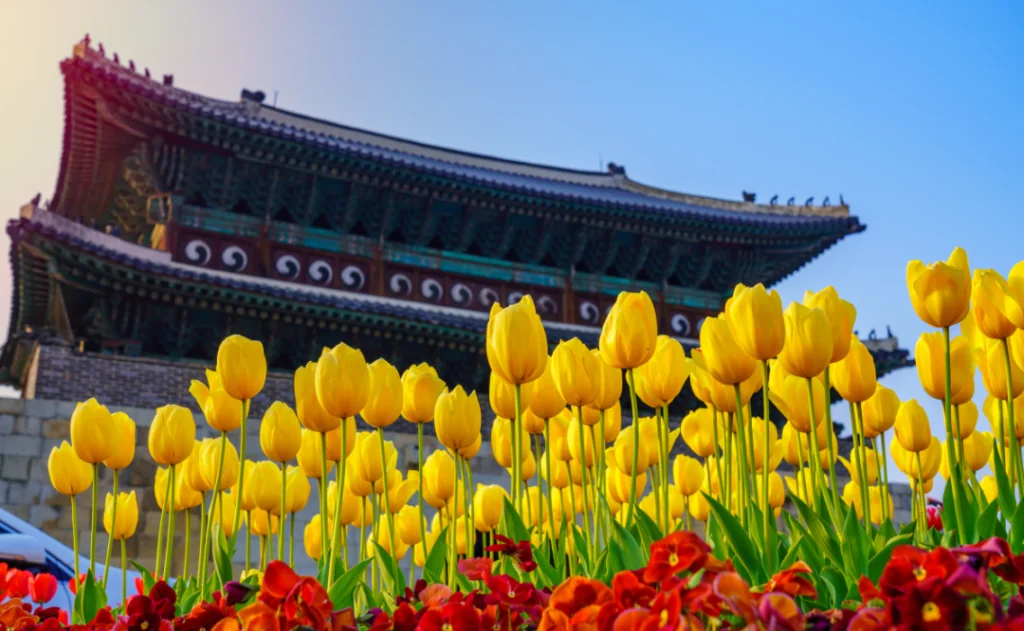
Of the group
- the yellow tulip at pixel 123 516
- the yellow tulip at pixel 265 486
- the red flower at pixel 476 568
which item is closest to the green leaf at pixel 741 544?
the red flower at pixel 476 568

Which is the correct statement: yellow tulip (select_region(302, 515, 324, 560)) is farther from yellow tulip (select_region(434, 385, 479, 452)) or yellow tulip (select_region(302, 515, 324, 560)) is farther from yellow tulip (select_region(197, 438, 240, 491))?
yellow tulip (select_region(434, 385, 479, 452))

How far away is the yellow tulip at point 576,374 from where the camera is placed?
2.34 metres

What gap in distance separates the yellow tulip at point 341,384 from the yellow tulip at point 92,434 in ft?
2.65

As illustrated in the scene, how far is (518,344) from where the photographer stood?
223 centimetres

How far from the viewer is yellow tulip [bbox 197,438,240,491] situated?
111 inches

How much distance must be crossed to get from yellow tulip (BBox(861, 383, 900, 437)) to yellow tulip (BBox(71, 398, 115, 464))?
2.15 meters

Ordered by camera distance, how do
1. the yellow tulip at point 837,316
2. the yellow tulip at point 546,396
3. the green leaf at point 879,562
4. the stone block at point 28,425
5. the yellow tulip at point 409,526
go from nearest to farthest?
the green leaf at point 879,562, the yellow tulip at point 837,316, the yellow tulip at point 546,396, the yellow tulip at point 409,526, the stone block at point 28,425

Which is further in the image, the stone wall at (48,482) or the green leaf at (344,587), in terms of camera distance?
the stone wall at (48,482)

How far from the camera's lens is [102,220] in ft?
55.0

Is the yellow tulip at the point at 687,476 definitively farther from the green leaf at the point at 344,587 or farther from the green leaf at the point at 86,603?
the green leaf at the point at 86,603

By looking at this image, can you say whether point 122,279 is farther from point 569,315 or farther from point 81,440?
point 81,440

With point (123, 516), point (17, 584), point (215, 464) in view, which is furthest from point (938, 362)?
point (17, 584)

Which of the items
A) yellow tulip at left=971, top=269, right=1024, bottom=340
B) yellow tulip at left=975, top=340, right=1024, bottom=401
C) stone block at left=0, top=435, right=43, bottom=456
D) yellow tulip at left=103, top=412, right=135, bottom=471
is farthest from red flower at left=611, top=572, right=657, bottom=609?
stone block at left=0, top=435, right=43, bottom=456

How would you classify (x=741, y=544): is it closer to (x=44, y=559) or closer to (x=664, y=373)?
(x=664, y=373)
